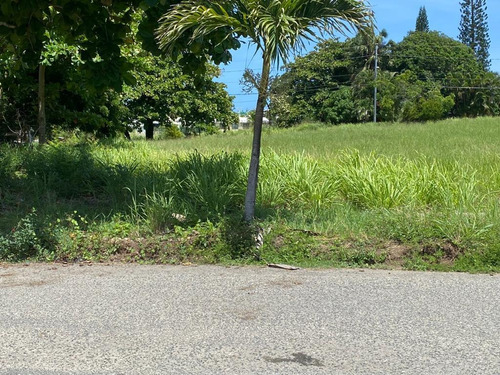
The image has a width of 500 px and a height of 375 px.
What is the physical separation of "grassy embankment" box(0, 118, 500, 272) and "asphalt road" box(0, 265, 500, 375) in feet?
1.80

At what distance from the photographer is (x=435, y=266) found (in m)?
6.03

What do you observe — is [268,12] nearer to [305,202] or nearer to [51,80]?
[305,202]

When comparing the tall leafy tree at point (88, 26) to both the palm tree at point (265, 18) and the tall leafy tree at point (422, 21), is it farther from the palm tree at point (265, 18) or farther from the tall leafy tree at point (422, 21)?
the tall leafy tree at point (422, 21)

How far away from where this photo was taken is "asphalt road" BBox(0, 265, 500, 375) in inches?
148

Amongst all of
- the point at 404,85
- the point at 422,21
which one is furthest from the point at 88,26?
the point at 422,21

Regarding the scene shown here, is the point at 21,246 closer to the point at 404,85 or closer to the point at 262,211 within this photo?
the point at 262,211

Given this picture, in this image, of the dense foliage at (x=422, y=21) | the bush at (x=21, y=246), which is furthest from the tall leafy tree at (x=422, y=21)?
the bush at (x=21, y=246)

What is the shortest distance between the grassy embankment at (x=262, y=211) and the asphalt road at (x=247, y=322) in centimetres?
55

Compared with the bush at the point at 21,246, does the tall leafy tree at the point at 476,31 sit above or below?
above

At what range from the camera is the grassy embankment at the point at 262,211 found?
6418 mm

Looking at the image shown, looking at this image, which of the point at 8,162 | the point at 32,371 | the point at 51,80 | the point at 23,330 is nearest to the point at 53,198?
the point at 8,162

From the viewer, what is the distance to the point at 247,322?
4461 mm

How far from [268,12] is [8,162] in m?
7.14

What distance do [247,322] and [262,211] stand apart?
3716 mm
